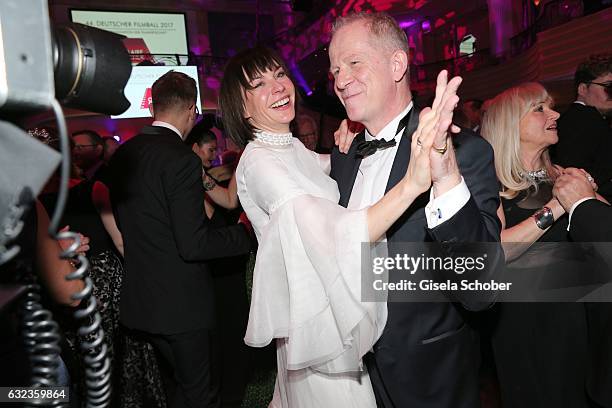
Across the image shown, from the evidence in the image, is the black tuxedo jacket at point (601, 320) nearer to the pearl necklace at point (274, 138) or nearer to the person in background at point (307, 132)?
the pearl necklace at point (274, 138)

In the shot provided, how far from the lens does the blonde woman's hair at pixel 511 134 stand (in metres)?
2.32

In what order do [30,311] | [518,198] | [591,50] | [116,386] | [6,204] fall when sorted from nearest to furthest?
1. [6,204]
2. [30,311]
3. [518,198]
4. [116,386]
5. [591,50]

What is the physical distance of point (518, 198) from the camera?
231 centimetres

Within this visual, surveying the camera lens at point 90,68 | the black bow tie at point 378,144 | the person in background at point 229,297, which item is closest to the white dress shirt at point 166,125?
the person in background at point 229,297

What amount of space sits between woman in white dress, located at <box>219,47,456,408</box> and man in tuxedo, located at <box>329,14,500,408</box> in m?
0.10

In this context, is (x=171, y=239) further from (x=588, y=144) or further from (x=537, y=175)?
(x=588, y=144)

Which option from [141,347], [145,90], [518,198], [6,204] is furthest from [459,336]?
[145,90]

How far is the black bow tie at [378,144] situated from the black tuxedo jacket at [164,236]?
0.89 metres

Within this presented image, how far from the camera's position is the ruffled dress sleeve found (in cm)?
140

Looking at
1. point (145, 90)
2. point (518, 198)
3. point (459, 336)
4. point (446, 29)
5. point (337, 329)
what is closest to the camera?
point (337, 329)

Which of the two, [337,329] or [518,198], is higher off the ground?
[518,198]

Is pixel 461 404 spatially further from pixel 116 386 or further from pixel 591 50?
pixel 591 50

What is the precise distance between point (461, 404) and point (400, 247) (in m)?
0.56

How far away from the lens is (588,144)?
10.6ft
